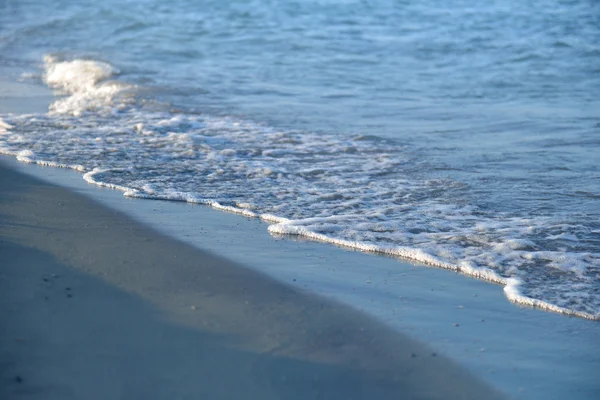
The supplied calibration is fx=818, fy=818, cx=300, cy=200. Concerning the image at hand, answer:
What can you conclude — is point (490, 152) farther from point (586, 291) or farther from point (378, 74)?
point (378, 74)

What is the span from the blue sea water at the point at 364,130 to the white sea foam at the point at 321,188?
0.05ft

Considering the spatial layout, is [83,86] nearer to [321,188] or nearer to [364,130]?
[364,130]

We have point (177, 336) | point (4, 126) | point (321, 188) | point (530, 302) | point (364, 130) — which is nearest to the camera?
point (177, 336)

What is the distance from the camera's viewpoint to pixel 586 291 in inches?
151

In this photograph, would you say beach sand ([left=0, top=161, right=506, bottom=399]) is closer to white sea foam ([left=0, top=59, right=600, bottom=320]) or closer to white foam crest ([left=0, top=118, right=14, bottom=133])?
white sea foam ([left=0, top=59, right=600, bottom=320])

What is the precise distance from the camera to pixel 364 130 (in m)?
7.39

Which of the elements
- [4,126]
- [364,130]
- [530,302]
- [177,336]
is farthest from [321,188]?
[4,126]

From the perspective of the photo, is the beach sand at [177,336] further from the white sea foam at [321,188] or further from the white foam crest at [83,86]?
the white foam crest at [83,86]

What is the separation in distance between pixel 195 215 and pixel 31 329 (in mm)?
1819

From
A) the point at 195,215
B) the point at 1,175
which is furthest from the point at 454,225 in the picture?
the point at 1,175

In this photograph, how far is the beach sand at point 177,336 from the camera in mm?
2824

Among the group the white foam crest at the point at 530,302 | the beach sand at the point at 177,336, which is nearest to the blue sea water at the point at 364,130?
the white foam crest at the point at 530,302

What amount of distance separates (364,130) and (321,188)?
6.59ft

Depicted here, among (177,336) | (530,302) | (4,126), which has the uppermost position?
(4,126)
